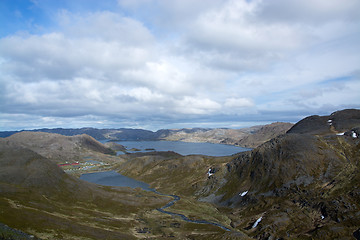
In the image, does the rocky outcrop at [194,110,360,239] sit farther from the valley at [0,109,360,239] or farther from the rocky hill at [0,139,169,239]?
the rocky hill at [0,139,169,239]

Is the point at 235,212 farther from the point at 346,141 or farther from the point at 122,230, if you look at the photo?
the point at 346,141

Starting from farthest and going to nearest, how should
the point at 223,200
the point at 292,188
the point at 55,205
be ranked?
1. the point at 223,200
2. the point at 292,188
3. the point at 55,205

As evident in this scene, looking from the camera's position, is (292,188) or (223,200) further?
(223,200)

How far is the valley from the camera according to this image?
253 feet

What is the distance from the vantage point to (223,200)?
137 m

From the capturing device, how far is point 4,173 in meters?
126

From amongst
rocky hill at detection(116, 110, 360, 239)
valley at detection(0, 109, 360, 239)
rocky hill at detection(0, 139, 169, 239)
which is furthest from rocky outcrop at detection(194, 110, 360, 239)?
rocky hill at detection(0, 139, 169, 239)

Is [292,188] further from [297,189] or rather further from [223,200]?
[223,200]

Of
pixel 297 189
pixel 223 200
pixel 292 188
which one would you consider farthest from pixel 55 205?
pixel 297 189

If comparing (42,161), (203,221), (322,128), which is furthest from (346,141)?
(42,161)

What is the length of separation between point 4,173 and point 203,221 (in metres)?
114

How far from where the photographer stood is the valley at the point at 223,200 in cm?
7706

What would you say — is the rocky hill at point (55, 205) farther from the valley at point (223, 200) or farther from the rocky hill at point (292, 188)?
the rocky hill at point (292, 188)

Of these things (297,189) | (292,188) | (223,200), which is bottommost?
(223,200)
